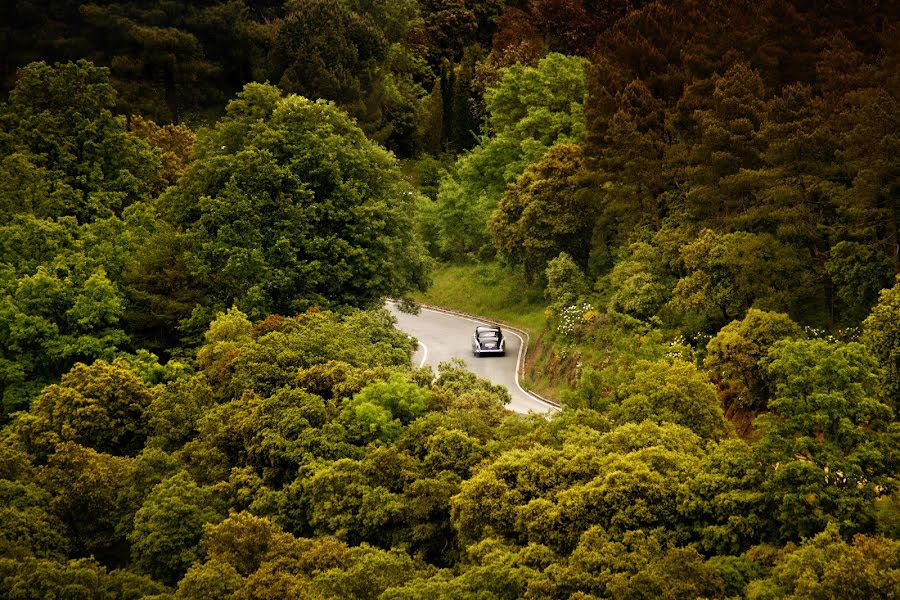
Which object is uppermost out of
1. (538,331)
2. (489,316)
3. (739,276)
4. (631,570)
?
(739,276)

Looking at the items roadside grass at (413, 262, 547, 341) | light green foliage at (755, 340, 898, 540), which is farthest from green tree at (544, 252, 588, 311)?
light green foliage at (755, 340, 898, 540)

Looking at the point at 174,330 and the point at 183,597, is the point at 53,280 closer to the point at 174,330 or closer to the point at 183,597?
the point at 174,330

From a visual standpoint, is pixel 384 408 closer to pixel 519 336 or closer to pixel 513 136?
pixel 519 336

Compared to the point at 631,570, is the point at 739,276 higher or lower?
higher

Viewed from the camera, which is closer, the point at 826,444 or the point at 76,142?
the point at 826,444

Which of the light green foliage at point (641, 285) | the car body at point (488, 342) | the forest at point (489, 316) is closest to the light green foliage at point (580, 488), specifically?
the forest at point (489, 316)

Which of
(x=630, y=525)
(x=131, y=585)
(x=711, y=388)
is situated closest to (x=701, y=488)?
(x=630, y=525)

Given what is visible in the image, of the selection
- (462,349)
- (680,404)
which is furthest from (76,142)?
(680,404)
